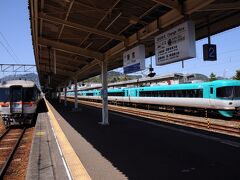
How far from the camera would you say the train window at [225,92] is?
880 inches

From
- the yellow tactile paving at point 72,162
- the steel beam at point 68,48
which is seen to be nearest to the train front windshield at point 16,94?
the steel beam at point 68,48

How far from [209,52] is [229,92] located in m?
13.7

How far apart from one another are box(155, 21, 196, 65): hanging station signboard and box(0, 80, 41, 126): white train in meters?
12.2

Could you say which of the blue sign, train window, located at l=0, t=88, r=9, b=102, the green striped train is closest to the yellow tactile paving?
the blue sign

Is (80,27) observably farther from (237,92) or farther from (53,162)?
(237,92)

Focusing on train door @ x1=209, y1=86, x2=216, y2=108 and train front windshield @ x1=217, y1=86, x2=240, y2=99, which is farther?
train door @ x1=209, y1=86, x2=216, y2=108

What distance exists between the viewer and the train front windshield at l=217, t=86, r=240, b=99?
22.3m

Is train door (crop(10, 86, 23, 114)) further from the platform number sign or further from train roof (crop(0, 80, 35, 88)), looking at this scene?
the platform number sign

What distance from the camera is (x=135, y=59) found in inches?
557

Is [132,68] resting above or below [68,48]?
below

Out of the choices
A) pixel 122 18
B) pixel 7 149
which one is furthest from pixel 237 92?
pixel 7 149

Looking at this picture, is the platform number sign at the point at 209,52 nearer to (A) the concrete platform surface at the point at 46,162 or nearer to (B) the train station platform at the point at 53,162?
(B) the train station platform at the point at 53,162

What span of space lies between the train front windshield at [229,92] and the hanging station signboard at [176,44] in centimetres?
1232

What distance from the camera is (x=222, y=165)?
8.76 meters
